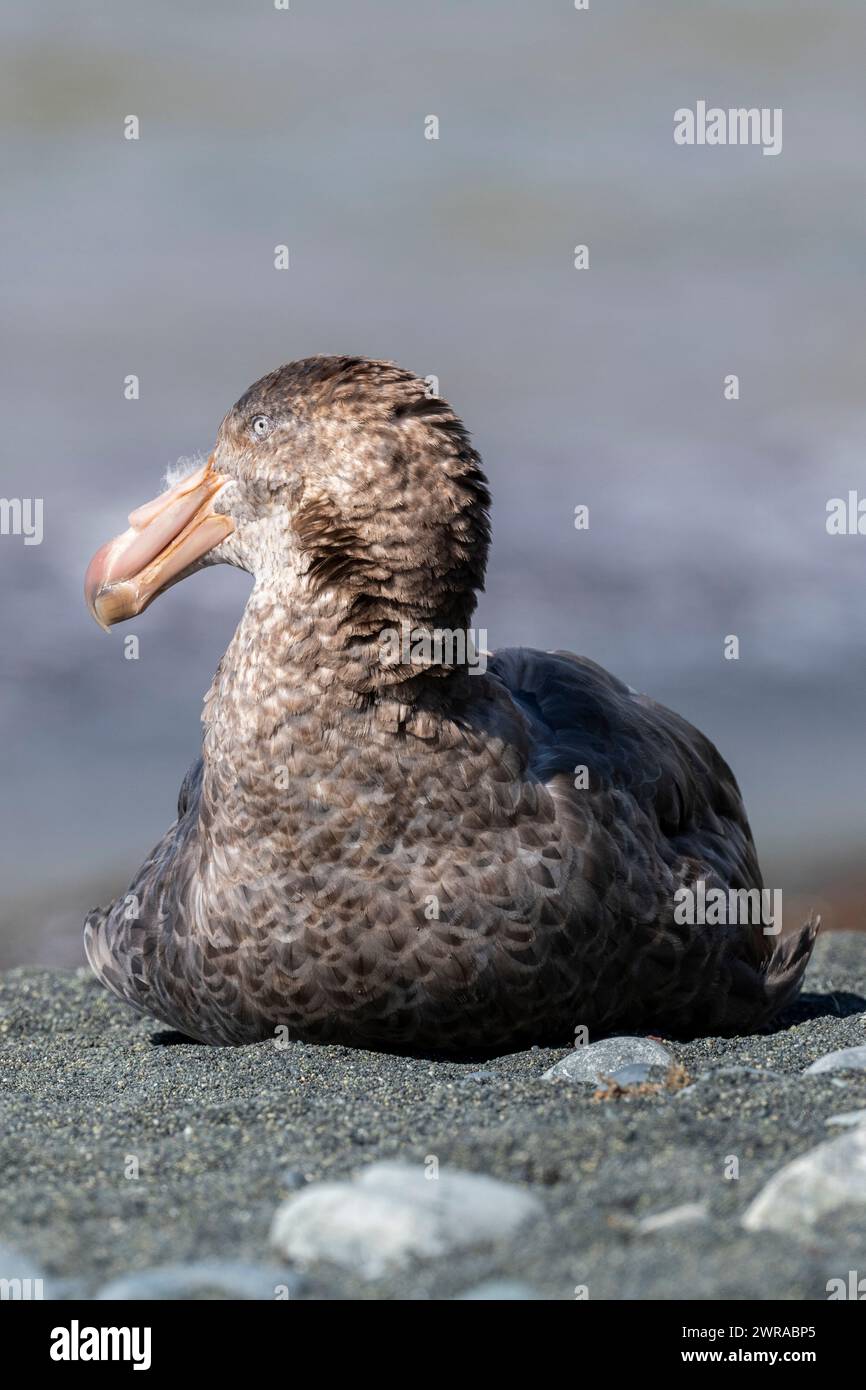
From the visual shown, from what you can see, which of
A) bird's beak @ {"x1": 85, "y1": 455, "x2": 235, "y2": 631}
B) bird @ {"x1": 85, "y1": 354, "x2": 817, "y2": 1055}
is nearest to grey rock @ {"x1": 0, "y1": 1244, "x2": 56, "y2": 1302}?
bird @ {"x1": 85, "y1": 354, "x2": 817, "y2": 1055}

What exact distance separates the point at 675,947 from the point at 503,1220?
266 centimetres

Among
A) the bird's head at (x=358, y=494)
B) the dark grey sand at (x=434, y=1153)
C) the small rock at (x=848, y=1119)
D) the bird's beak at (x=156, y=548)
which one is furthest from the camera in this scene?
the bird's beak at (x=156, y=548)

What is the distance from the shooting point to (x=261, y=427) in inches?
227

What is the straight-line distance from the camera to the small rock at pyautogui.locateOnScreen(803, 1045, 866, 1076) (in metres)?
4.94

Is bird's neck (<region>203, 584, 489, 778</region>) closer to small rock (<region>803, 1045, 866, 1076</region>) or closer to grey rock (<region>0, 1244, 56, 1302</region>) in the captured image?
small rock (<region>803, 1045, 866, 1076</region>)

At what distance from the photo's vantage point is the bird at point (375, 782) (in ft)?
18.4

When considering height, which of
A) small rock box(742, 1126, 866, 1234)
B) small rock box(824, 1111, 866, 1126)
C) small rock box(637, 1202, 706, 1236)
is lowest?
small rock box(637, 1202, 706, 1236)

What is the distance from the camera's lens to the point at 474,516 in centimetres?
567

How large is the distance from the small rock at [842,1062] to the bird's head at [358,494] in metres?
1.84

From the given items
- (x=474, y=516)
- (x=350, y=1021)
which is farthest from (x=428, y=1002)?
(x=474, y=516)

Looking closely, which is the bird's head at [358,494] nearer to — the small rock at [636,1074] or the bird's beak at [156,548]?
the bird's beak at [156,548]

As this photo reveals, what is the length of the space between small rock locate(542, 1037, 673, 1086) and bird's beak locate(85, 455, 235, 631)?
7.04ft

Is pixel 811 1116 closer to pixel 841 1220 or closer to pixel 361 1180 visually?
pixel 841 1220

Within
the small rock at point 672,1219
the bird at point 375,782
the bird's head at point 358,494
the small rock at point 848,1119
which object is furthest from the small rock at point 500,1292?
the bird's head at point 358,494
